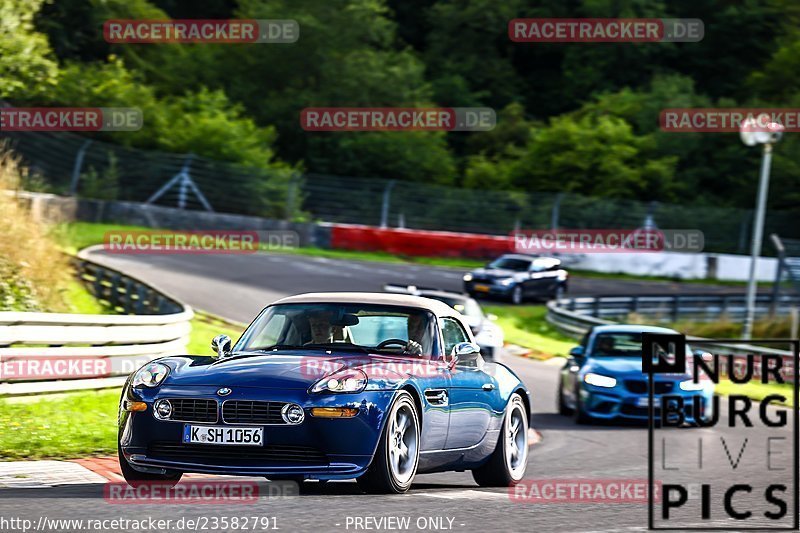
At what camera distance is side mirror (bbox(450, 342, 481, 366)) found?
1004cm

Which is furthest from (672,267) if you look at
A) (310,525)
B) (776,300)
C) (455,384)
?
(310,525)

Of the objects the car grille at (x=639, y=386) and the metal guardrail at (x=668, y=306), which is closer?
the car grille at (x=639, y=386)

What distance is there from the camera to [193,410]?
855cm

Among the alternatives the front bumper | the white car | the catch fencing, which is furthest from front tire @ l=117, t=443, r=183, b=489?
the catch fencing

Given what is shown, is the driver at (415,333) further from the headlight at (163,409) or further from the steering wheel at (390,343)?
the headlight at (163,409)

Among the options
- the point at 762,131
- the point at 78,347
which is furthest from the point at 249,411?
the point at 762,131

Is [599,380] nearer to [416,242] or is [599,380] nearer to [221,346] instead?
[221,346]

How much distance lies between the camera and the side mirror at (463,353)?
32.9 feet

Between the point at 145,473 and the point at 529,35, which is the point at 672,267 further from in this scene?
the point at 145,473

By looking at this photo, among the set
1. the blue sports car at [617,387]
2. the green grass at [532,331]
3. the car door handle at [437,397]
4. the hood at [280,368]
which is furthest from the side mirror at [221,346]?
the green grass at [532,331]

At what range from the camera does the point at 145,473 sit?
8844 mm

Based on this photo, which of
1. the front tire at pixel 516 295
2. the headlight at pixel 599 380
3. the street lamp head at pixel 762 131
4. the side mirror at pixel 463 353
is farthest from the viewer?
the front tire at pixel 516 295

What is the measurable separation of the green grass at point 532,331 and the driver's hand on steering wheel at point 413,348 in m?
16.9

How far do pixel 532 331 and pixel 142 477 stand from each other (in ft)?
73.2
